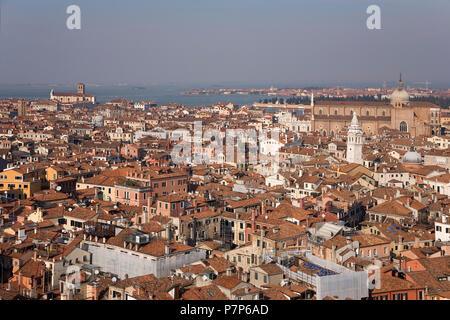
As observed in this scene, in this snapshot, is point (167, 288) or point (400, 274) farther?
point (400, 274)

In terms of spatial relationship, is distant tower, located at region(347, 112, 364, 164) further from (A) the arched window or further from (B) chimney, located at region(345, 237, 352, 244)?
(A) the arched window

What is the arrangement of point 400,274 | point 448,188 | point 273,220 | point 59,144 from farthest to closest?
point 59,144 < point 448,188 < point 273,220 < point 400,274

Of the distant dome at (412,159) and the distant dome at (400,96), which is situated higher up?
the distant dome at (400,96)

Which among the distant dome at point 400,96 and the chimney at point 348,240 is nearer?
the chimney at point 348,240

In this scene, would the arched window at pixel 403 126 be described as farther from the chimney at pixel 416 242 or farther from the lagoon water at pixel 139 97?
the lagoon water at pixel 139 97

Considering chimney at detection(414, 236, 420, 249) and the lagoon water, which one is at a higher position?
the lagoon water

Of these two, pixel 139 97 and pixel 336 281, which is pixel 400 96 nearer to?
pixel 336 281

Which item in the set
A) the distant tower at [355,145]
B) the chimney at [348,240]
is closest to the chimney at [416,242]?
the chimney at [348,240]

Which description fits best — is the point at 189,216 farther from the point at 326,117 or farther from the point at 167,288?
the point at 326,117

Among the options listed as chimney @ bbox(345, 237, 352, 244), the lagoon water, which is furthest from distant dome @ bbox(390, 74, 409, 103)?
the lagoon water
